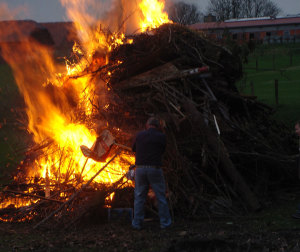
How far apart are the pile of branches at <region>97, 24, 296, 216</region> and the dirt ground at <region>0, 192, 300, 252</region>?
52 centimetres

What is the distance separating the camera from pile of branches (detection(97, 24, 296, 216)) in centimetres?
845

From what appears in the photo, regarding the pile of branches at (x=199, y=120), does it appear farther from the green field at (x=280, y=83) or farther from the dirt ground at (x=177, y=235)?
the green field at (x=280, y=83)

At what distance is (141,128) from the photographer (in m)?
9.19

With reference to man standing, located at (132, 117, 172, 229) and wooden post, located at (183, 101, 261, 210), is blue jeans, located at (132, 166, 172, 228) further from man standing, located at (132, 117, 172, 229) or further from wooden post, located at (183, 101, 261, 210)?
wooden post, located at (183, 101, 261, 210)

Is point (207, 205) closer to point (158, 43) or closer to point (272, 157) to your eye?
point (272, 157)

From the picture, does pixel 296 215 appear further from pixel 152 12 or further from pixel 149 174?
pixel 152 12

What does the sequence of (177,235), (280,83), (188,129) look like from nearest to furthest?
(177,235)
(188,129)
(280,83)

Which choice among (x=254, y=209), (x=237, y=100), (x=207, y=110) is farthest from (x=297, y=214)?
(x=237, y=100)

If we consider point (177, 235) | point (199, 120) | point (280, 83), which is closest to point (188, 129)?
point (199, 120)

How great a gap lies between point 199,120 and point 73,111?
302 cm

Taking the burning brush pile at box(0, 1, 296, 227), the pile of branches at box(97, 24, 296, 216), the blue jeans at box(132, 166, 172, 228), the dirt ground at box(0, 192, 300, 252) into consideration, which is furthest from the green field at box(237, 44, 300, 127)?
the blue jeans at box(132, 166, 172, 228)

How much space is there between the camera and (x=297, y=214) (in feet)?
25.1

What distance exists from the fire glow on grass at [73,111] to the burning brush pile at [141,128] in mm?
25

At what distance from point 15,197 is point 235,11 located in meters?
71.3
